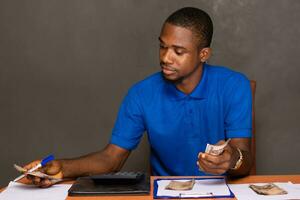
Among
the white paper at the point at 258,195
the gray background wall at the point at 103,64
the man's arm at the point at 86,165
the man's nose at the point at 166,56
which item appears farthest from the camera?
the gray background wall at the point at 103,64

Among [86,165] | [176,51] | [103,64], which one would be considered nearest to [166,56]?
[176,51]

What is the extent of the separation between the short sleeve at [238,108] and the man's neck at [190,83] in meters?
0.14

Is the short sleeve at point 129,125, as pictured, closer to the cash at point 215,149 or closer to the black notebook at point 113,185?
the black notebook at point 113,185

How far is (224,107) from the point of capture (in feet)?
6.76

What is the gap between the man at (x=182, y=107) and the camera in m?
1.98

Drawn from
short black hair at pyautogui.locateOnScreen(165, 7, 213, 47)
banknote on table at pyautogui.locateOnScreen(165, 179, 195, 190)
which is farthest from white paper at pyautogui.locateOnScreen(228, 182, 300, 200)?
short black hair at pyautogui.locateOnScreen(165, 7, 213, 47)

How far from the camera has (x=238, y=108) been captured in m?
1.99

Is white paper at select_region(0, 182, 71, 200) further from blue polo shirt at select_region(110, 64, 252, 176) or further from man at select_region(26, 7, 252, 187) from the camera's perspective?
blue polo shirt at select_region(110, 64, 252, 176)

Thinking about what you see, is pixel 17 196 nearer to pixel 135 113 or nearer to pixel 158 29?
pixel 135 113

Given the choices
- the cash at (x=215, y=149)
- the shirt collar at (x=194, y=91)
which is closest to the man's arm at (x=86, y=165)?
the shirt collar at (x=194, y=91)

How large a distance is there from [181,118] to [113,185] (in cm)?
58

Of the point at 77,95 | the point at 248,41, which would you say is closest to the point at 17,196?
the point at 77,95

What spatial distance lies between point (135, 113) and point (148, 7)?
4.01 feet

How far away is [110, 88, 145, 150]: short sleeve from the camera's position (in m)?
2.07
